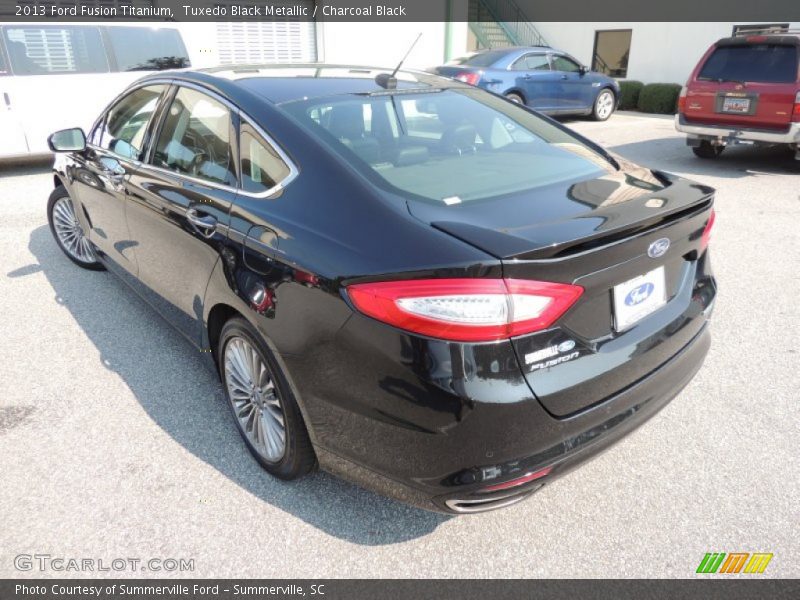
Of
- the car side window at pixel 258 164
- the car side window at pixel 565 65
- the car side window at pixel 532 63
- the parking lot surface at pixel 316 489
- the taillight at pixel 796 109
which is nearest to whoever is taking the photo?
the parking lot surface at pixel 316 489

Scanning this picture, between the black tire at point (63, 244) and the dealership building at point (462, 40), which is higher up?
the dealership building at point (462, 40)

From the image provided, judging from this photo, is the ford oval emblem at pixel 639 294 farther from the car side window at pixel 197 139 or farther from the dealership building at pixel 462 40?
the dealership building at pixel 462 40

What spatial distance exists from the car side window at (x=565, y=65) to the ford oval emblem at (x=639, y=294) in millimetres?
11937

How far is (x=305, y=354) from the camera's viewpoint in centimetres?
211

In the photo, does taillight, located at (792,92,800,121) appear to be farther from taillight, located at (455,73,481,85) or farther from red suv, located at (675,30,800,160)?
taillight, located at (455,73,481,85)

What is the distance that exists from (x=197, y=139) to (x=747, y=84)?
804 cm

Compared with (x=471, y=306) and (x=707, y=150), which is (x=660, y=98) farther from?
(x=471, y=306)

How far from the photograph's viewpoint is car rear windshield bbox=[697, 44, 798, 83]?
7.98 metres

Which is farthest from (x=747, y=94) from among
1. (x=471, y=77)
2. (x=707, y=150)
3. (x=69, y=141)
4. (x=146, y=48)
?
(x=146, y=48)

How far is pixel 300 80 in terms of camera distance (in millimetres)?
2842

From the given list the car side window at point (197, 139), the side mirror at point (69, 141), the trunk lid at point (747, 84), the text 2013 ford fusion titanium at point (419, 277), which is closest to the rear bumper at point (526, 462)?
the text 2013 ford fusion titanium at point (419, 277)

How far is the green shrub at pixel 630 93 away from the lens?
16653mm

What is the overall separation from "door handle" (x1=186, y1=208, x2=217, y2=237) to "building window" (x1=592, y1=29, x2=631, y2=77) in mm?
19203

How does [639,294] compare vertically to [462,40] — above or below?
below
